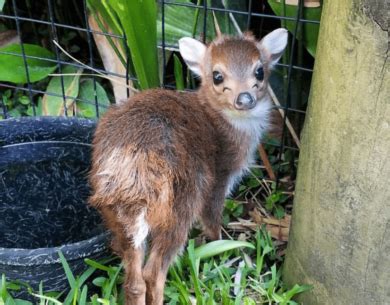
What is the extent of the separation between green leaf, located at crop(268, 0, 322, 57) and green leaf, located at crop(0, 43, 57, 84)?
1.26m

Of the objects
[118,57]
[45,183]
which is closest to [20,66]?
[118,57]

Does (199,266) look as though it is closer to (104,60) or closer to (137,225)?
(137,225)

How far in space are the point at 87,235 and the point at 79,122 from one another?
48 cm

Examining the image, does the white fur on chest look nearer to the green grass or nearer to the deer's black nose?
the deer's black nose

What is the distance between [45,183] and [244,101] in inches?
37.5

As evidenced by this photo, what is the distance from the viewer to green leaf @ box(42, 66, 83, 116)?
3404mm

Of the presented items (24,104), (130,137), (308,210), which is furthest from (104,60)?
(308,210)

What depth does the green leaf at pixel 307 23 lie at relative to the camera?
2704 mm

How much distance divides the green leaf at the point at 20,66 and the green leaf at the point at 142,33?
73 cm

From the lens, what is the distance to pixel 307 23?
2732 millimetres

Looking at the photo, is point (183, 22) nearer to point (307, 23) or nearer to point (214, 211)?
point (307, 23)

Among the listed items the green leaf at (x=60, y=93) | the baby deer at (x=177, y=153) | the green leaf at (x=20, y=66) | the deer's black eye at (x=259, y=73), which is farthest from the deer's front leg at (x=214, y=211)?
Answer: the green leaf at (x=20, y=66)

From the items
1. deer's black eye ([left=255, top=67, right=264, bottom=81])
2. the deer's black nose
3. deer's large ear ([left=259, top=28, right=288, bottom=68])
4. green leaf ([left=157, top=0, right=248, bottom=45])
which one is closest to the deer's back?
the deer's black nose

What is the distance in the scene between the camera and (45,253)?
7.30 feet
